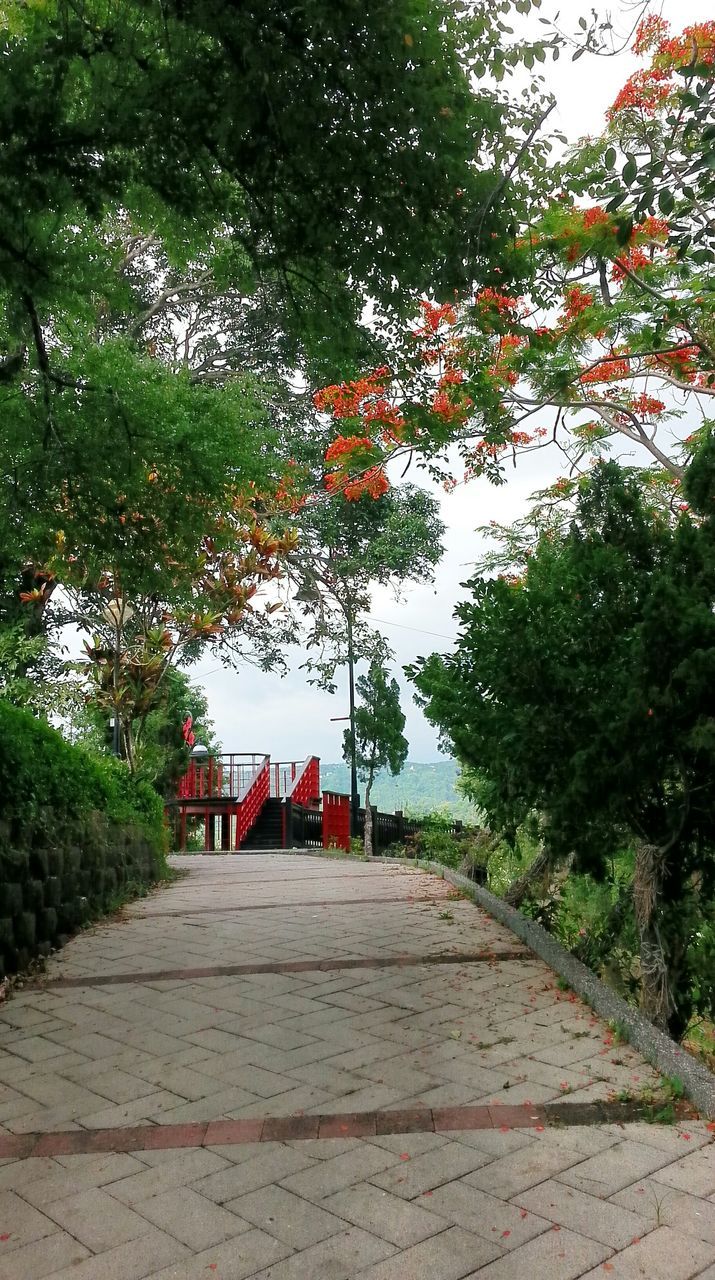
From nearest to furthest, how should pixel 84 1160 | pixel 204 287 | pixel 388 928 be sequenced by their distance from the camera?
pixel 84 1160
pixel 388 928
pixel 204 287

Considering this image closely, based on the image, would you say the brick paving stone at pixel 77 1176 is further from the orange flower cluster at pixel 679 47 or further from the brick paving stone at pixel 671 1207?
the orange flower cluster at pixel 679 47

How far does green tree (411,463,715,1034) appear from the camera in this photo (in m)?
4.38

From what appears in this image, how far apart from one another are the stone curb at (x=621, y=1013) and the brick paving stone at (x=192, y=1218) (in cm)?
178

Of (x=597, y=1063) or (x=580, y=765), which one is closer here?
(x=597, y=1063)

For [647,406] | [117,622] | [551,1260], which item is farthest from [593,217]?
[117,622]

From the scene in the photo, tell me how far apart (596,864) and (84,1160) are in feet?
10.3

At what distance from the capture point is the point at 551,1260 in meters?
2.49

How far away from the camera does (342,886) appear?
10133 millimetres

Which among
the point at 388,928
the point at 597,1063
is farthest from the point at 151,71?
the point at 388,928

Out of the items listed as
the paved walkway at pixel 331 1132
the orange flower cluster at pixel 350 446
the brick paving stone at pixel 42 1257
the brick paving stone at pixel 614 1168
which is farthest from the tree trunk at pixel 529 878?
the brick paving stone at pixel 42 1257

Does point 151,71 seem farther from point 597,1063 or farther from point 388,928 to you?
point 388,928

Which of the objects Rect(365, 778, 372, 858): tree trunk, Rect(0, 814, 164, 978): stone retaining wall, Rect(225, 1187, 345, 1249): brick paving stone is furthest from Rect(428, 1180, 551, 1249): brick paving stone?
Rect(365, 778, 372, 858): tree trunk

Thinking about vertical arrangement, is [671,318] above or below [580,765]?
above

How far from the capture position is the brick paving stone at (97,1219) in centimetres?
267
